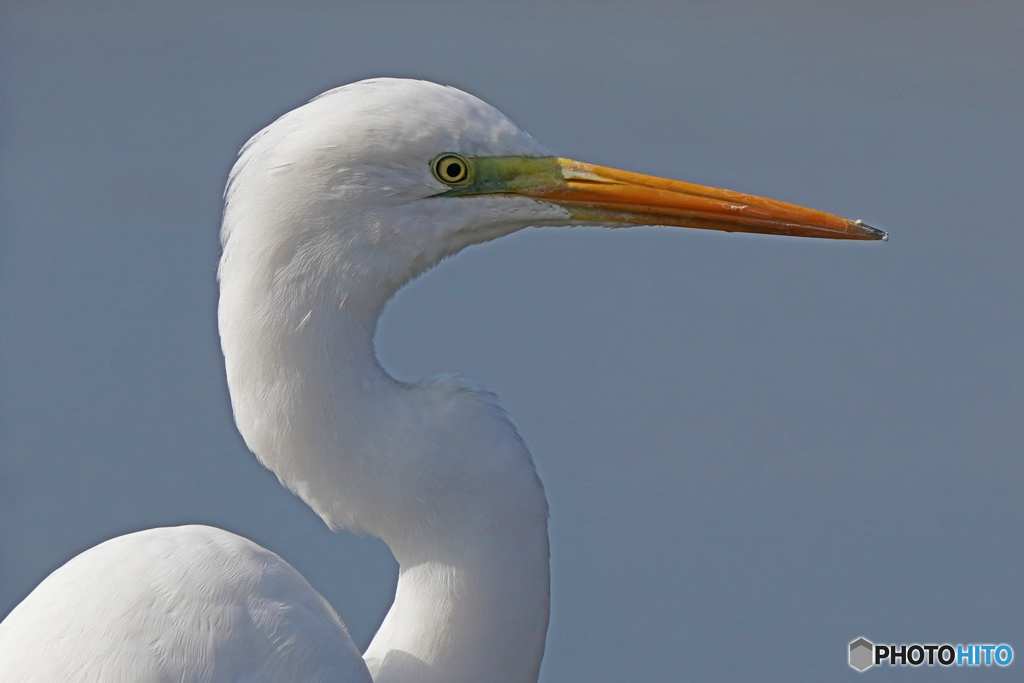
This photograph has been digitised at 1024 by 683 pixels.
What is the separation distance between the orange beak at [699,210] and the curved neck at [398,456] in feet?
0.93

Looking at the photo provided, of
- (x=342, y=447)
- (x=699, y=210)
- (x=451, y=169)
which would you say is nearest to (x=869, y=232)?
(x=699, y=210)

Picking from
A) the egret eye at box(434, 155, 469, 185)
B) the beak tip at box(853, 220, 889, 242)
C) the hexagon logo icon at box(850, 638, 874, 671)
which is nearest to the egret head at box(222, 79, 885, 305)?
the egret eye at box(434, 155, 469, 185)

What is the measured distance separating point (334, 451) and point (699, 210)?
0.51 metres

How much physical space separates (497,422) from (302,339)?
22cm

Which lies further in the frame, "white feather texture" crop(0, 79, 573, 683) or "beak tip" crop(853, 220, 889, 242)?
"beak tip" crop(853, 220, 889, 242)

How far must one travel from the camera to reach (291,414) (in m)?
1.01

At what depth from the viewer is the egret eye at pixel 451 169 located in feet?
3.38

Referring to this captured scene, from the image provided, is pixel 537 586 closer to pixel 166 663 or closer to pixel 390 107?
pixel 166 663

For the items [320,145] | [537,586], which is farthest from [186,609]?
[320,145]

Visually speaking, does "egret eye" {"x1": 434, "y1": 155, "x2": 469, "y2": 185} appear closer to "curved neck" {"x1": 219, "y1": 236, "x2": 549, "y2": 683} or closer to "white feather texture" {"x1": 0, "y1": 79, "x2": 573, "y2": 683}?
"white feather texture" {"x1": 0, "y1": 79, "x2": 573, "y2": 683}

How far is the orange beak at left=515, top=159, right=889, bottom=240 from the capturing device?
1.15m

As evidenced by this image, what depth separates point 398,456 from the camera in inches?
40.1

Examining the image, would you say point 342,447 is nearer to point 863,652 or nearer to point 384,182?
point 384,182

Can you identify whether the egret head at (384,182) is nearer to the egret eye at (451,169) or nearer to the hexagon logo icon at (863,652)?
the egret eye at (451,169)
